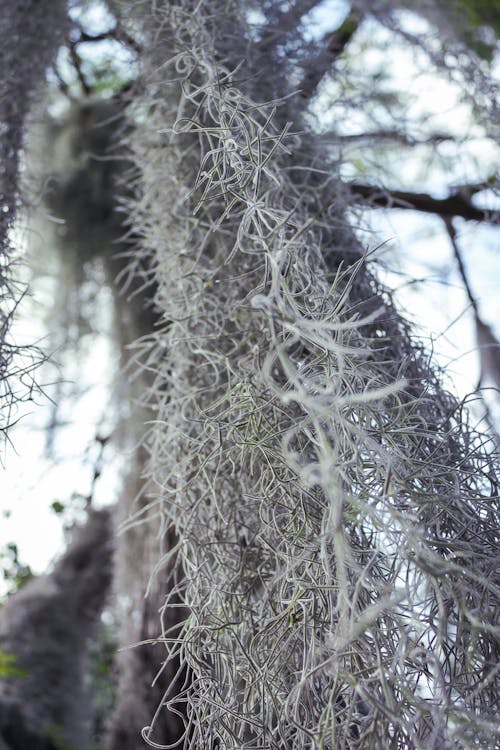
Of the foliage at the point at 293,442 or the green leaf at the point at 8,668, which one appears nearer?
the foliage at the point at 293,442

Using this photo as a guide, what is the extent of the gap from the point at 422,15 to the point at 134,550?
1030 mm

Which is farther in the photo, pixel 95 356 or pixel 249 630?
pixel 95 356

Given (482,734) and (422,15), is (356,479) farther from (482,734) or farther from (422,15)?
(422,15)

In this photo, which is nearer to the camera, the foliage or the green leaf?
the foliage

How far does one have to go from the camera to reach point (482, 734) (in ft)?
1.14

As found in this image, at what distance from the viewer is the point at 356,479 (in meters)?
0.42

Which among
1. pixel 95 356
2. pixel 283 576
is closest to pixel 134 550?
pixel 95 356

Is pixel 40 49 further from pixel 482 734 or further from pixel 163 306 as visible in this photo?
pixel 482 734

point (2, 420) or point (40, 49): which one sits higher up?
point (40, 49)

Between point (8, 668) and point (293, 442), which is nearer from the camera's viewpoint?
point (293, 442)

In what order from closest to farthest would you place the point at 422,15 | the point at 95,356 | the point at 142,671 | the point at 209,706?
the point at 209,706 → the point at 142,671 → the point at 422,15 → the point at 95,356

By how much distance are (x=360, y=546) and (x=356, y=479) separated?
51 millimetres

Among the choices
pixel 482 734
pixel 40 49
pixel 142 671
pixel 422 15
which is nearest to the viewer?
pixel 482 734

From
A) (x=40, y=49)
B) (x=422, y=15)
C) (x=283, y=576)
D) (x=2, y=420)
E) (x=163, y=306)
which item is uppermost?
(x=422, y=15)
